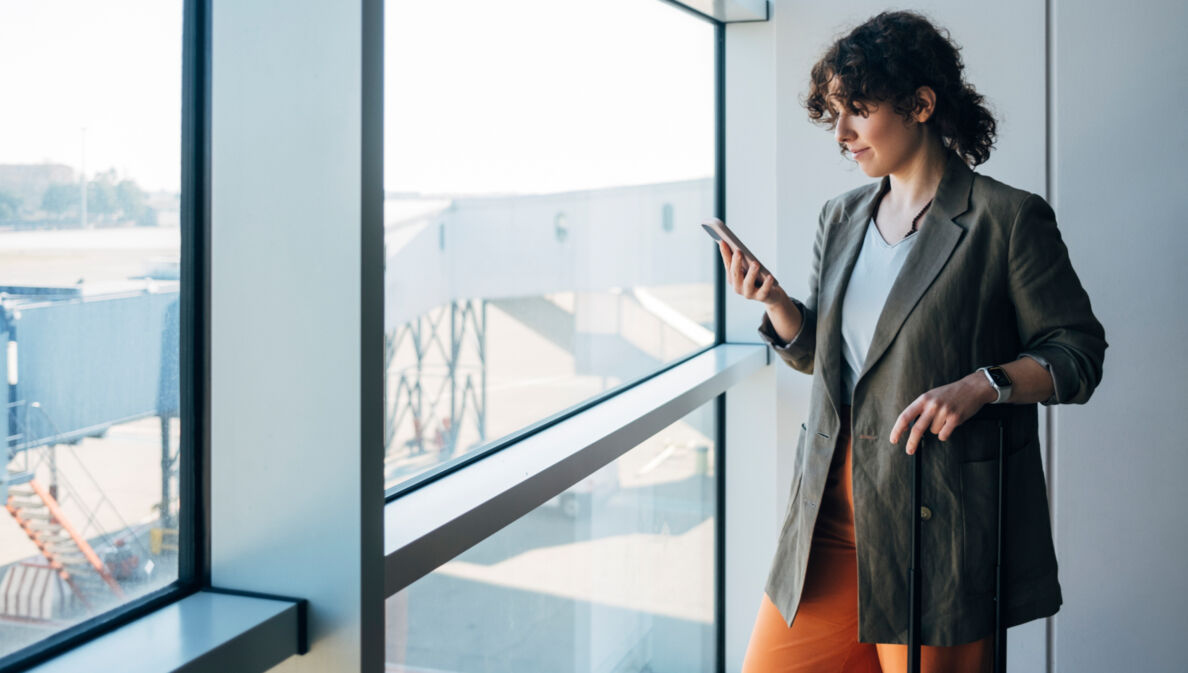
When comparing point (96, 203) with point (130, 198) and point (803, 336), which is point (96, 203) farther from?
point (803, 336)

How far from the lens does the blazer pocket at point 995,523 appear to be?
1.52m

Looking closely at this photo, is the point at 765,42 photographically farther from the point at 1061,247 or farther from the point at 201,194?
the point at 201,194

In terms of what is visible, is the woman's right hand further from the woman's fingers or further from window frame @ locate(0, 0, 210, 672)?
window frame @ locate(0, 0, 210, 672)

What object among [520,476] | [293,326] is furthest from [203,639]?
[520,476]

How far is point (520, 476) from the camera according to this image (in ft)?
5.23

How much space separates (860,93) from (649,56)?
1.15 metres

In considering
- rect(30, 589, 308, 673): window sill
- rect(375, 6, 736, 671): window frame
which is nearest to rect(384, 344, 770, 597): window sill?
rect(375, 6, 736, 671): window frame

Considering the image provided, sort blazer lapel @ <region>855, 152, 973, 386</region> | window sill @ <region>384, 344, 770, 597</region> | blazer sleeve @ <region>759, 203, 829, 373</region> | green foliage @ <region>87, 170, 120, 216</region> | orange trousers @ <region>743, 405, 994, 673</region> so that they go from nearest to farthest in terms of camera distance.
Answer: green foliage @ <region>87, 170, 120, 216</region> → window sill @ <region>384, 344, 770, 597</region> → blazer lapel @ <region>855, 152, 973, 386</region> → orange trousers @ <region>743, 405, 994, 673</region> → blazer sleeve @ <region>759, 203, 829, 373</region>

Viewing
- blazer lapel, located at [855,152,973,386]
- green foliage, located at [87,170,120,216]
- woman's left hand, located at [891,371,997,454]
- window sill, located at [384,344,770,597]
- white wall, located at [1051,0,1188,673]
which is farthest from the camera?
white wall, located at [1051,0,1188,673]

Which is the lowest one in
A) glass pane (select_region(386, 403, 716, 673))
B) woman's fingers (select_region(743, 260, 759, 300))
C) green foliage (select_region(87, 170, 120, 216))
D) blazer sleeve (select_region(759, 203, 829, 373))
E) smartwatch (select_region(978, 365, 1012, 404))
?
glass pane (select_region(386, 403, 716, 673))

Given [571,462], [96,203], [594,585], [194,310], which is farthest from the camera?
[594,585]

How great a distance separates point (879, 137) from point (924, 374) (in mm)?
412

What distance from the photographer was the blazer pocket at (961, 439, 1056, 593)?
152cm

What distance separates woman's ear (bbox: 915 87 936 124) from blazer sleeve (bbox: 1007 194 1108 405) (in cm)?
23
